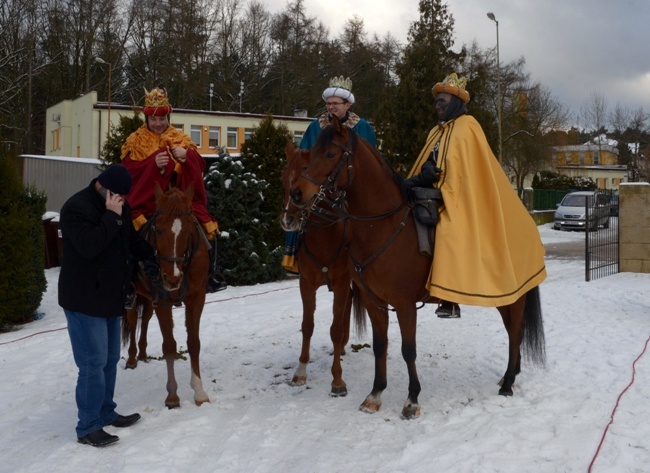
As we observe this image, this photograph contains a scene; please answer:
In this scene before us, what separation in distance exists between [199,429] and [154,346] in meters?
2.95

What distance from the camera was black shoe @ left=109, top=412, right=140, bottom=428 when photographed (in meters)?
4.73

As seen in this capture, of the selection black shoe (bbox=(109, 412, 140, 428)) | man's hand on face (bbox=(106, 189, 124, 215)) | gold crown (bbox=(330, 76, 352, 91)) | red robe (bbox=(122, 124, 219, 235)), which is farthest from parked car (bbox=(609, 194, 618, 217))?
man's hand on face (bbox=(106, 189, 124, 215))

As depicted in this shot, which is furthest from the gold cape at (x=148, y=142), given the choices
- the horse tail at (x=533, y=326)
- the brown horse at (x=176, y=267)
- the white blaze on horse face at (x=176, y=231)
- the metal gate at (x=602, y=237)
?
the metal gate at (x=602, y=237)

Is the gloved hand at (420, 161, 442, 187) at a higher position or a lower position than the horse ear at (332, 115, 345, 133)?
lower

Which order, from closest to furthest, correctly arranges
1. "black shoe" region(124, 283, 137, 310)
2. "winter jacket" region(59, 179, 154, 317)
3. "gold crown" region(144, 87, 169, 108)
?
"winter jacket" region(59, 179, 154, 317) < "black shoe" region(124, 283, 137, 310) < "gold crown" region(144, 87, 169, 108)

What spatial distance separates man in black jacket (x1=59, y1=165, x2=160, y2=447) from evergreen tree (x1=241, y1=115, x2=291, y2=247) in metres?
8.65

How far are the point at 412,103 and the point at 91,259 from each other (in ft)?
47.1

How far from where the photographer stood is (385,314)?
524 centimetres

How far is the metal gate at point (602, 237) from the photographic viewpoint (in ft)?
41.2

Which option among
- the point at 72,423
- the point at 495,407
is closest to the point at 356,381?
the point at 495,407

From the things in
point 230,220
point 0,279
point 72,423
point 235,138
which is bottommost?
point 72,423

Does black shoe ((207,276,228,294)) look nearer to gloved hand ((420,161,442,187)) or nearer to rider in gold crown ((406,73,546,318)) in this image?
rider in gold crown ((406,73,546,318))

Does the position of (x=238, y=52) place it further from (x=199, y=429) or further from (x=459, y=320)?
(x=199, y=429)

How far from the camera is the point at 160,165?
17.6 feet
